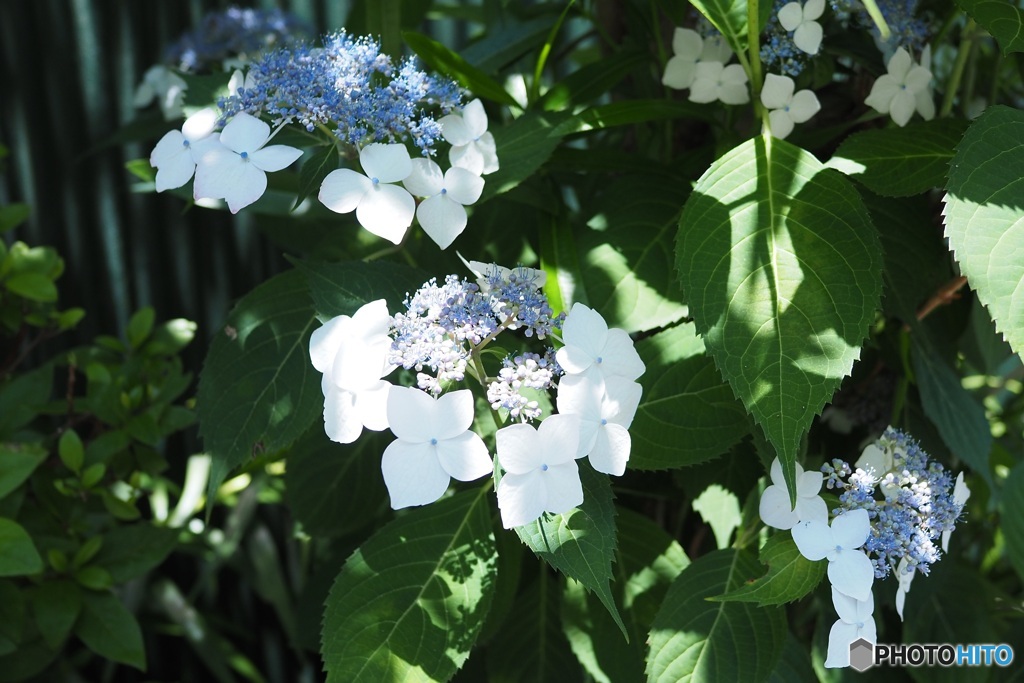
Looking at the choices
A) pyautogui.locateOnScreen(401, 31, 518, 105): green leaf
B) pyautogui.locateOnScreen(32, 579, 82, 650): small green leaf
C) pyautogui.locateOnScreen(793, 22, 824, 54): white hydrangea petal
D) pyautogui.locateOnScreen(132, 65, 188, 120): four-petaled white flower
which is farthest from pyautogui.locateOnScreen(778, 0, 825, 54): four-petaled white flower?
pyautogui.locateOnScreen(32, 579, 82, 650): small green leaf

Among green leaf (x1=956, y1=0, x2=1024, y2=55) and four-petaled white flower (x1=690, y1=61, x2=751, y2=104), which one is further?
four-petaled white flower (x1=690, y1=61, x2=751, y2=104)

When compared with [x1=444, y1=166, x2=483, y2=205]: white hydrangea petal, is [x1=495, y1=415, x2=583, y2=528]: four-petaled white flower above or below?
below

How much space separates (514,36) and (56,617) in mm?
756

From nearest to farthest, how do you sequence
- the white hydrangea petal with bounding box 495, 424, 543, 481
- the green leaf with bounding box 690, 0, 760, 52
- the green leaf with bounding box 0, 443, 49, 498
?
1. the white hydrangea petal with bounding box 495, 424, 543, 481
2. the green leaf with bounding box 690, 0, 760, 52
3. the green leaf with bounding box 0, 443, 49, 498

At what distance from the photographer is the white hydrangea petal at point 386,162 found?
0.66m

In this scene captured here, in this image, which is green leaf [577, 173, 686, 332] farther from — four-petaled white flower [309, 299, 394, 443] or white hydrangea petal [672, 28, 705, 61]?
four-petaled white flower [309, 299, 394, 443]

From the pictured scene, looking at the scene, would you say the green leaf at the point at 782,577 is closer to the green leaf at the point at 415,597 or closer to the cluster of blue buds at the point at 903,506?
Result: the cluster of blue buds at the point at 903,506

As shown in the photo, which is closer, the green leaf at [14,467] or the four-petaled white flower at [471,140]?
the four-petaled white flower at [471,140]

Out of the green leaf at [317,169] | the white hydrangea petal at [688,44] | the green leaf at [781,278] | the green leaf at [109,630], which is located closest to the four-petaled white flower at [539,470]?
the green leaf at [781,278]

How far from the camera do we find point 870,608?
65cm

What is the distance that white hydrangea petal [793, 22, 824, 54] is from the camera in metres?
0.81

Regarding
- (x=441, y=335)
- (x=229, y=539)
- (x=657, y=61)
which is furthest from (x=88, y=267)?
(x=441, y=335)

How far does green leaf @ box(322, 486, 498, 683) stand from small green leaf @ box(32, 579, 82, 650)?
1.24 ft

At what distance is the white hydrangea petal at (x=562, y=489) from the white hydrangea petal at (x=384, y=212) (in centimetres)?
20
